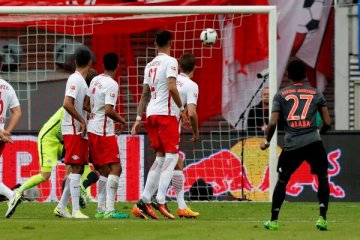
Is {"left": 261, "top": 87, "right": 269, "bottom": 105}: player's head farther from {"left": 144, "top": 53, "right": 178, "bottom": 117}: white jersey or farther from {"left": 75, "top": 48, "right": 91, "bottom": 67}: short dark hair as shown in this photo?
{"left": 75, "top": 48, "right": 91, "bottom": 67}: short dark hair

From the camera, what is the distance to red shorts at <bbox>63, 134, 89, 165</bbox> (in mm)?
16188

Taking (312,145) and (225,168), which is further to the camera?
(225,168)

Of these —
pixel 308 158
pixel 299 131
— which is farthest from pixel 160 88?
pixel 308 158

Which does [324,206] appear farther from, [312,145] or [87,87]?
[87,87]

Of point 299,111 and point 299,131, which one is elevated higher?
point 299,111

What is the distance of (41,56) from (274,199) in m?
9.28

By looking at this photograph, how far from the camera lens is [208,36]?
824 inches

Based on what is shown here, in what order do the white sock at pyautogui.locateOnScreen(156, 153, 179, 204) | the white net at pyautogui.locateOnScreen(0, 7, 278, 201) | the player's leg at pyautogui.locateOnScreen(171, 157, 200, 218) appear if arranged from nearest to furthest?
the white sock at pyautogui.locateOnScreen(156, 153, 179, 204) < the player's leg at pyautogui.locateOnScreen(171, 157, 200, 218) < the white net at pyautogui.locateOnScreen(0, 7, 278, 201)

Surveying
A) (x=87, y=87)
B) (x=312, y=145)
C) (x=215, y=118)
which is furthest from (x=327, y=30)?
(x=312, y=145)

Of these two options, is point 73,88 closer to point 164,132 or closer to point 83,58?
point 83,58

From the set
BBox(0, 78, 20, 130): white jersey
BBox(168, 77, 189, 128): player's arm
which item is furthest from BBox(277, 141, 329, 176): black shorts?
BBox(0, 78, 20, 130): white jersey

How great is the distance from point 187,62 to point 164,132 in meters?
1.22

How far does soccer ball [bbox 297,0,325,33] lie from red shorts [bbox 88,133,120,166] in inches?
403

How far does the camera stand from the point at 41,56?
22.7 meters
